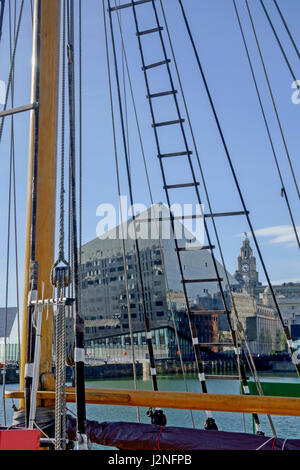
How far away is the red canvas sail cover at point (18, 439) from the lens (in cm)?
179

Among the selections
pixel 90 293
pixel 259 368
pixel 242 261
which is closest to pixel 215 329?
pixel 259 368

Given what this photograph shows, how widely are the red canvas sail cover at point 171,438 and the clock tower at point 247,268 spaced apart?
102 metres

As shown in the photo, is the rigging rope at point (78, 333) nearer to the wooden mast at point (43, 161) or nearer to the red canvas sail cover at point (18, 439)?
the red canvas sail cover at point (18, 439)

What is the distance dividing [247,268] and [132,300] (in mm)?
56615

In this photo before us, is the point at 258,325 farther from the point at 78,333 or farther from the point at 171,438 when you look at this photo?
the point at 78,333

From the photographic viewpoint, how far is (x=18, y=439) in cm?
181

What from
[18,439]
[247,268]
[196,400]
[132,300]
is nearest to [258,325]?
[132,300]

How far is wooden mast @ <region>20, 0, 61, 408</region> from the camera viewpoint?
10.6 feet

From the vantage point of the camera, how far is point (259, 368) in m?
53.9

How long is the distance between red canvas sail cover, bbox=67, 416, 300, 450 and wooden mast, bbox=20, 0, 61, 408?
0.61 metres

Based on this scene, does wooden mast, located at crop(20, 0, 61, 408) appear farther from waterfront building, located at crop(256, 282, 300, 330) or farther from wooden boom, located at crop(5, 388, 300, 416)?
waterfront building, located at crop(256, 282, 300, 330)

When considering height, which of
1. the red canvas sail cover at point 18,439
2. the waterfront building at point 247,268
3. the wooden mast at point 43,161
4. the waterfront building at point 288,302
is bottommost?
the red canvas sail cover at point 18,439

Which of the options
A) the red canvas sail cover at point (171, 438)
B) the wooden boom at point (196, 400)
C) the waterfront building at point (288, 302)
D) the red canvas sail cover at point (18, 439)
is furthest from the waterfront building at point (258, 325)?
the red canvas sail cover at point (18, 439)
